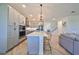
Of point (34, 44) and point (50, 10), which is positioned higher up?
point (50, 10)

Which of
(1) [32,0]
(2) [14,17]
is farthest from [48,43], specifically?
(1) [32,0]

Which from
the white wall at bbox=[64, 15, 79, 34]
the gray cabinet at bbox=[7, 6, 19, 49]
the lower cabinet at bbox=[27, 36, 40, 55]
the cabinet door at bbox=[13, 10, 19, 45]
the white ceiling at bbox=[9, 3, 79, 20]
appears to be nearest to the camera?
the lower cabinet at bbox=[27, 36, 40, 55]

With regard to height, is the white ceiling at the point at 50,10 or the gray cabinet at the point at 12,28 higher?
the white ceiling at the point at 50,10

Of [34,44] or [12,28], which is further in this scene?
[12,28]

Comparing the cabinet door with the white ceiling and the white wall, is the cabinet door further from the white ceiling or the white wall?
the white wall

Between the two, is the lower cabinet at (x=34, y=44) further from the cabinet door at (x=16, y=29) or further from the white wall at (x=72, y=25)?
the white wall at (x=72, y=25)

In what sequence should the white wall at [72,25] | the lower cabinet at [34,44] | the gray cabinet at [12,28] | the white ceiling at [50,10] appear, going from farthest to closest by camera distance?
the white wall at [72,25], the white ceiling at [50,10], the gray cabinet at [12,28], the lower cabinet at [34,44]

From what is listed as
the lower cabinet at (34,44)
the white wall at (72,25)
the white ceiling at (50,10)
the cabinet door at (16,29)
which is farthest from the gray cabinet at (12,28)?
the white wall at (72,25)

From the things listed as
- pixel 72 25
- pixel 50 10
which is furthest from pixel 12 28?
pixel 72 25

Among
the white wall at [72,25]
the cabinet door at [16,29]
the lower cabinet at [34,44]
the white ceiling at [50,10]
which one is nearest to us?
the lower cabinet at [34,44]

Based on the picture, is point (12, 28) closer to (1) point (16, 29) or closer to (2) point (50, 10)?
(1) point (16, 29)

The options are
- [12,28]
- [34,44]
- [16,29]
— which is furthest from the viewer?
[16,29]

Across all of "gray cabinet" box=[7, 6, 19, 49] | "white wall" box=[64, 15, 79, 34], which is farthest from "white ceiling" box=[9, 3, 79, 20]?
"white wall" box=[64, 15, 79, 34]
